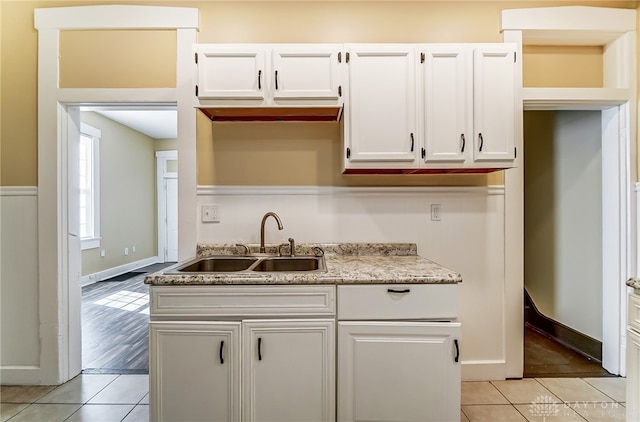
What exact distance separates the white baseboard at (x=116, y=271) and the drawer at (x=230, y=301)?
413 cm

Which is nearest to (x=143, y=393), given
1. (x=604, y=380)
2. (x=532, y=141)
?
(x=604, y=380)

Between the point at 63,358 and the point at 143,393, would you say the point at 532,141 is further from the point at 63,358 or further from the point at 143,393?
the point at 63,358

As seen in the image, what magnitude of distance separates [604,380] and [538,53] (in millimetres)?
2317

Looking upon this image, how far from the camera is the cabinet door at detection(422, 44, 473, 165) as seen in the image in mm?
1846

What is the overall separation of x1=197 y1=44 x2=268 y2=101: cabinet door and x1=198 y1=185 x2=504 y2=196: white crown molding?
2.04 ft

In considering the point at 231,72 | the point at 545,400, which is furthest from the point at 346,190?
the point at 545,400

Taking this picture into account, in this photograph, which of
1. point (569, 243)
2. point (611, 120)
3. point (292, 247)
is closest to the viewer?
point (292, 247)

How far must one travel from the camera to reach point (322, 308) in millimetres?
1521

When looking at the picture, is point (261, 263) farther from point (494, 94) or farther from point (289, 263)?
point (494, 94)

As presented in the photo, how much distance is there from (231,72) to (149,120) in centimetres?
427

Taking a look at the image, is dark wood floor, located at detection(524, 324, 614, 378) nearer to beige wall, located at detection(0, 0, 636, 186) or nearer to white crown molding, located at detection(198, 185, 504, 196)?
white crown molding, located at detection(198, 185, 504, 196)

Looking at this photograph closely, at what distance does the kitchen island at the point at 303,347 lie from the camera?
150 cm

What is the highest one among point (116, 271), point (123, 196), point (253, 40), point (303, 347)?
point (253, 40)

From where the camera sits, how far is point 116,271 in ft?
17.9
